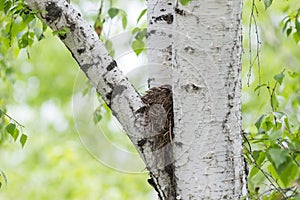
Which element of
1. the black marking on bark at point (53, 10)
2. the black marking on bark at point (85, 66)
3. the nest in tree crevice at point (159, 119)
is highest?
the black marking on bark at point (53, 10)

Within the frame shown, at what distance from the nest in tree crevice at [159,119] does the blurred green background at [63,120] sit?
7.89 feet

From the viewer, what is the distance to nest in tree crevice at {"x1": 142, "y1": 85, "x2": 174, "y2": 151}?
138 cm

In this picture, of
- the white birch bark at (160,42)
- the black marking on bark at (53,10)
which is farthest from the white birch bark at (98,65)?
the white birch bark at (160,42)

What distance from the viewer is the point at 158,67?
5.18 ft

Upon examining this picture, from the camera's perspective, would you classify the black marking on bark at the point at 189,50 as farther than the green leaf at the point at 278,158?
Yes

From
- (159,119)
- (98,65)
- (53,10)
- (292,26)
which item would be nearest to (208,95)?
(159,119)

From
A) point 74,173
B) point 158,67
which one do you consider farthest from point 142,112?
point 74,173

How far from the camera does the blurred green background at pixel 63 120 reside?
446cm

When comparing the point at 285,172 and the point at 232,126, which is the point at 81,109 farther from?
the point at 285,172

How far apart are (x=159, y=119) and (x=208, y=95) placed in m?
A: 0.16

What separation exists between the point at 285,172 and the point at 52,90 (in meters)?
4.89

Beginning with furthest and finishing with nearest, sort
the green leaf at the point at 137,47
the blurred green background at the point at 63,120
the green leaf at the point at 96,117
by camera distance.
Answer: the blurred green background at the point at 63,120
the green leaf at the point at 96,117
the green leaf at the point at 137,47

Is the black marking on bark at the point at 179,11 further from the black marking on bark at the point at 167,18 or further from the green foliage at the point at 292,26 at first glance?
the green foliage at the point at 292,26

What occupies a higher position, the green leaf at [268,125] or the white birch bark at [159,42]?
the white birch bark at [159,42]
